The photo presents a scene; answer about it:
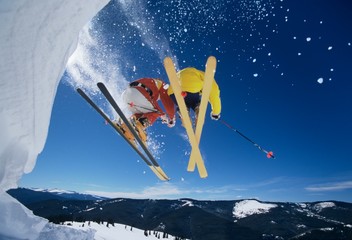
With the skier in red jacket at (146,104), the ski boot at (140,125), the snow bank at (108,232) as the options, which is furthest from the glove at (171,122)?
the snow bank at (108,232)

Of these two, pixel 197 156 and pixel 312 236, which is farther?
pixel 312 236

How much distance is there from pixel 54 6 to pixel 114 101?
285 cm

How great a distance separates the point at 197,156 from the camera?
7.03m

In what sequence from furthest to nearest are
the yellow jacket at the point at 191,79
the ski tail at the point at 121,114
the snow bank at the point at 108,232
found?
the snow bank at the point at 108,232, the yellow jacket at the point at 191,79, the ski tail at the point at 121,114

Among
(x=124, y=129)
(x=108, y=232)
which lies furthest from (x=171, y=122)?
(x=108, y=232)

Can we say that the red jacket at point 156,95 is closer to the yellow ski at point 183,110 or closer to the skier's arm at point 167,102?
the skier's arm at point 167,102

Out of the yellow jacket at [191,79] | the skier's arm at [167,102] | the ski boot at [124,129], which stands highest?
the yellow jacket at [191,79]

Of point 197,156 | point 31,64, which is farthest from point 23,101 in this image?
point 197,156

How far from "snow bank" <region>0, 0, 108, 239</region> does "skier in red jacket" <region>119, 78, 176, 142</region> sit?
2026 millimetres

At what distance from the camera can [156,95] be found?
6113 millimetres

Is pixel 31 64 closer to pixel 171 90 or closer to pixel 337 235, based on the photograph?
pixel 171 90

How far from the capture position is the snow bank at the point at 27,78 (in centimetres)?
262

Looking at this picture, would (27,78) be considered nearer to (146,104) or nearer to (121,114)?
(121,114)

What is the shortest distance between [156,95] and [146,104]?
1.12ft
